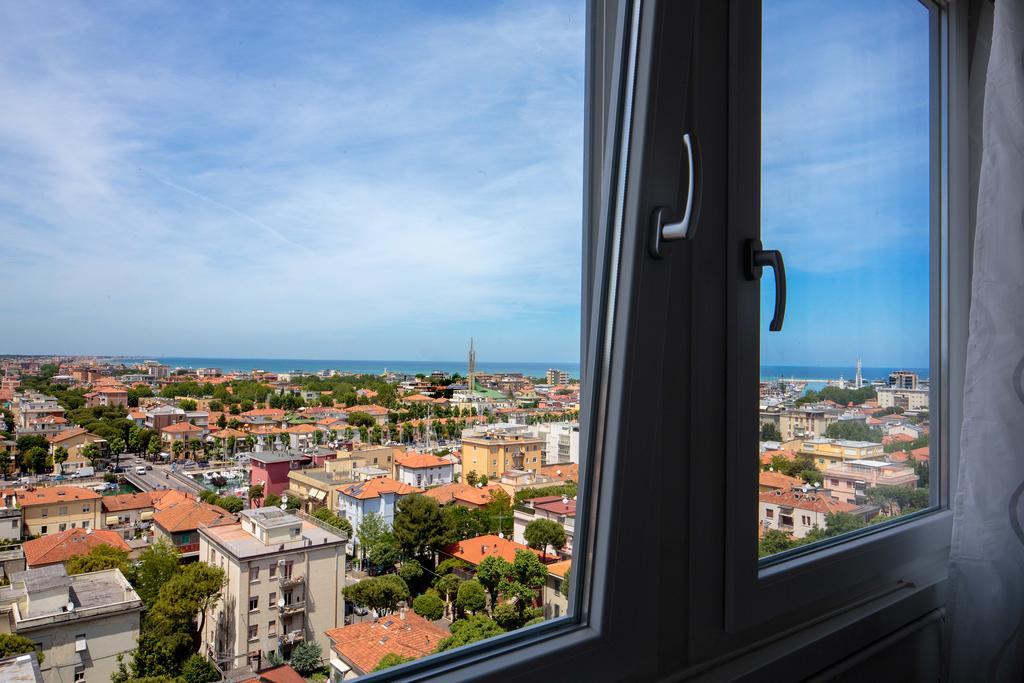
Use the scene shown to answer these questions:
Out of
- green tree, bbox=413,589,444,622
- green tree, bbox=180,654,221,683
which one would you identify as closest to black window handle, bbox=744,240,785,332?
green tree, bbox=413,589,444,622

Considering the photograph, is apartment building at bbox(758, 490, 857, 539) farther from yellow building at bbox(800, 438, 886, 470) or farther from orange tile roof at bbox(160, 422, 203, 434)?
orange tile roof at bbox(160, 422, 203, 434)

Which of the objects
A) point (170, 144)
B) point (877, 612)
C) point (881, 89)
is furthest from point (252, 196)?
point (881, 89)

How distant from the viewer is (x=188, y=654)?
627 mm

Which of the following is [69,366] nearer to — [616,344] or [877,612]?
[616,344]

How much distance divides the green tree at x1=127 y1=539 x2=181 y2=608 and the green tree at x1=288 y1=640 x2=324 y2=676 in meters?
0.16

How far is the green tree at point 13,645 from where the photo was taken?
54 centimetres

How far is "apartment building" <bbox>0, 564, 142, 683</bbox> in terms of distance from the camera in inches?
22.0

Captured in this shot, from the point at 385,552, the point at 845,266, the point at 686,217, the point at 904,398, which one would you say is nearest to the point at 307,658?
the point at 385,552

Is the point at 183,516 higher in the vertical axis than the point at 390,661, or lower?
higher

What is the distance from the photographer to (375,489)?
0.81 meters

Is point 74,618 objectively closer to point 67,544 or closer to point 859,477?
point 67,544

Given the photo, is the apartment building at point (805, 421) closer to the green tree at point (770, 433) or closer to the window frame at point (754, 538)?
the green tree at point (770, 433)

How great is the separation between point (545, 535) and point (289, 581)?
35 cm

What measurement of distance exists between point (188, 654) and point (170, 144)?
496 millimetres
